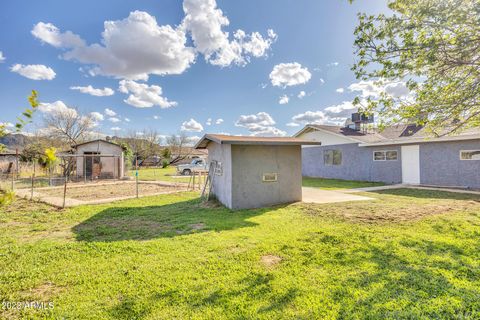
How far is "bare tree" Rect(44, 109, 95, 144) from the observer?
1057 inches

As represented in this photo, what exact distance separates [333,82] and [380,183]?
24.8ft

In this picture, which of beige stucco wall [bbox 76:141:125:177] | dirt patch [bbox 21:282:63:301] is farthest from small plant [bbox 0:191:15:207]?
beige stucco wall [bbox 76:141:125:177]

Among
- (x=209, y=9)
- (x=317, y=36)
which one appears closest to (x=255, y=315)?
(x=209, y=9)

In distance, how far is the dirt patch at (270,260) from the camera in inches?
151

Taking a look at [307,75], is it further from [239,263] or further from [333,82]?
[239,263]

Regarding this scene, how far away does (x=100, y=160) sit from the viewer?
1991 centimetres

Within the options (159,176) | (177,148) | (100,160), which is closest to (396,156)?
(159,176)

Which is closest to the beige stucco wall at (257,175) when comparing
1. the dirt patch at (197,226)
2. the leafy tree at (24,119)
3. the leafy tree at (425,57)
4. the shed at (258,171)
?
the shed at (258,171)

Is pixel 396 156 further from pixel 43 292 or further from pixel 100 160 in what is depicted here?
pixel 100 160

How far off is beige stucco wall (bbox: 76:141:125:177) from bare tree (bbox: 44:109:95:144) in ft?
31.0

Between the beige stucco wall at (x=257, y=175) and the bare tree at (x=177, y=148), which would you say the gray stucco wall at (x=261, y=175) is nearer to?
the beige stucco wall at (x=257, y=175)

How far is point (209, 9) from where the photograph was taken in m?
11.3

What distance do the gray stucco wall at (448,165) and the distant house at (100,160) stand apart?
2150cm

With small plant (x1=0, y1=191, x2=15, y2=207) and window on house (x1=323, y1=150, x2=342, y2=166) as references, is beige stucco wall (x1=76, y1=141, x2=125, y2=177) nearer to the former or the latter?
window on house (x1=323, y1=150, x2=342, y2=166)
